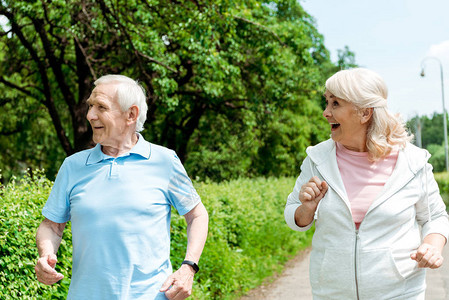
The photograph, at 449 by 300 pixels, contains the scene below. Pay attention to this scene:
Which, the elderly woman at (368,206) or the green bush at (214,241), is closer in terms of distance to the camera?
the elderly woman at (368,206)

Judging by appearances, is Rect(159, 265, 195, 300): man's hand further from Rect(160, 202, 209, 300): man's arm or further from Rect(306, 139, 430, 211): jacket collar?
Rect(306, 139, 430, 211): jacket collar

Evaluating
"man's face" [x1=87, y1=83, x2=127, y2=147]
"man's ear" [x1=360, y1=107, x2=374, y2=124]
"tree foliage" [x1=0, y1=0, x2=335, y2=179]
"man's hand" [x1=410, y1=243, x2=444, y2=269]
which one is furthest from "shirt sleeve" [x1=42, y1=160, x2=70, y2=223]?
"tree foliage" [x1=0, y1=0, x2=335, y2=179]

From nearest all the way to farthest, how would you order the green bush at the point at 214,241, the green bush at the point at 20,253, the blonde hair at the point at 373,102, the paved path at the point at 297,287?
the blonde hair at the point at 373,102, the green bush at the point at 20,253, the green bush at the point at 214,241, the paved path at the point at 297,287

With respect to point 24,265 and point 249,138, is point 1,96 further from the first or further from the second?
point 24,265

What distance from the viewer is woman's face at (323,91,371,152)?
8.71ft

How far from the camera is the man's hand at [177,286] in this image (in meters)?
2.45

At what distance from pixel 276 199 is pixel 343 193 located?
32.8 feet

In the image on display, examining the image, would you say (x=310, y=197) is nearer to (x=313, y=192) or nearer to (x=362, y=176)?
(x=313, y=192)

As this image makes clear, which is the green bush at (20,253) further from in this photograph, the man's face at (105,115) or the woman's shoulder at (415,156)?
the woman's shoulder at (415,156)

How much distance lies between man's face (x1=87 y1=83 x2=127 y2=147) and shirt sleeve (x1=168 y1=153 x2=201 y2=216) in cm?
32

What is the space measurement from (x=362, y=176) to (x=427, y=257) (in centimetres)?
48

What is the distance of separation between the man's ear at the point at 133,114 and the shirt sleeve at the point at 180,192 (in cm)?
28

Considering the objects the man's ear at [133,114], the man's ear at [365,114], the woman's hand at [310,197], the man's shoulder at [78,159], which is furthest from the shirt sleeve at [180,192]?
the man's ear at [365,114]

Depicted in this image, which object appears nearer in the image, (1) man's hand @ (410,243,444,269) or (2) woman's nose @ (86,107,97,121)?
(1) man's hand @ (410,243,444,269)
